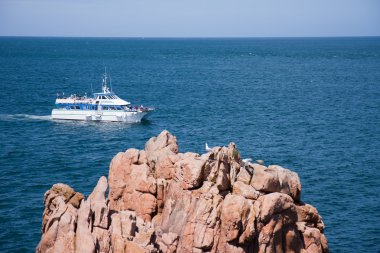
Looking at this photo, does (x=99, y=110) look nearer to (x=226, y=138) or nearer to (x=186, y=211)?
(x=226, y=138)

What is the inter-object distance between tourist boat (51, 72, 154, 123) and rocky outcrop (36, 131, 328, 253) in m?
70.6

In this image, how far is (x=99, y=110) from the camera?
119 metres

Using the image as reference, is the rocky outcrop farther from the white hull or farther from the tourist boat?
the tourist boat

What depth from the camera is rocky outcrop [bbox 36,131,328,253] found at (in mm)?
37250

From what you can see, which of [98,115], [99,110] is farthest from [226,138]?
[99,110]

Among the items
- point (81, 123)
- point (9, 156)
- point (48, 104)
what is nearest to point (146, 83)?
point (48, 104)

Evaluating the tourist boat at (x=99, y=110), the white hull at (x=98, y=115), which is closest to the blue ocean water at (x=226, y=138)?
the white hull at (x=98, y=115)

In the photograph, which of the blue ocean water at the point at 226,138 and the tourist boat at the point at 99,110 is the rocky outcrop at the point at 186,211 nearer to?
the blue ocean water at the point at 226,138

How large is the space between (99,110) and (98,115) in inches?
42.2

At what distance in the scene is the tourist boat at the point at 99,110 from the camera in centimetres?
11750

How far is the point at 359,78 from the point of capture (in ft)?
631

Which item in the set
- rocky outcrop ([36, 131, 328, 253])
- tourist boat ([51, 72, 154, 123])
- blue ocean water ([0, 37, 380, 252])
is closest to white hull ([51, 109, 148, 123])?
tourist boat ([51, 72, 154, 123])

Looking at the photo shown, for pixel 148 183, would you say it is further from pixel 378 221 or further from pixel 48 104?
pixel 48 104

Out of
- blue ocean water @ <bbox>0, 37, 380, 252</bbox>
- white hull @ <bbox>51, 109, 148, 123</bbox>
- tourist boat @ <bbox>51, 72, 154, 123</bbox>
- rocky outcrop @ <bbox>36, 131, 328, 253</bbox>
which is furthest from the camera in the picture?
tourist boat @ <bbox>51, 72, 154, 123</bbox>
